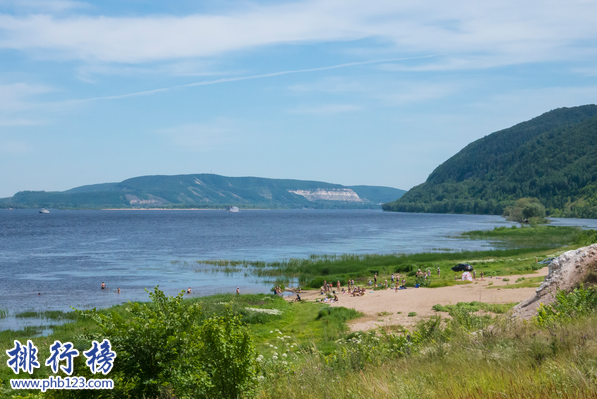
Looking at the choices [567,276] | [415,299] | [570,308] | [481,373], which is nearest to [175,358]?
[481,373]

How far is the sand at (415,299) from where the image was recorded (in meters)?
24.9

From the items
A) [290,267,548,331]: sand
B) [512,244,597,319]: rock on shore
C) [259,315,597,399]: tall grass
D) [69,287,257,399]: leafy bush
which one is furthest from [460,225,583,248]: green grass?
[69,287,257,399]: leafy bush

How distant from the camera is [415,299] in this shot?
1235 inches

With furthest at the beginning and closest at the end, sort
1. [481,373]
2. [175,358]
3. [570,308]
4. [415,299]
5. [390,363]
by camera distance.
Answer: [415,299]
[570,308]
[390,363]
[175,358]
[481,373]

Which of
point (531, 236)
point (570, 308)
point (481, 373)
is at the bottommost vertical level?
point (531, 236)

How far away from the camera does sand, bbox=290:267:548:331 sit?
24.9 metres

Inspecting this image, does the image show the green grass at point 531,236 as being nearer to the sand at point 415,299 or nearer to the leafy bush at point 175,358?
the sand at point 415,299

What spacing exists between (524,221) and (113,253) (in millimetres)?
118579

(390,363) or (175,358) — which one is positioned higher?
(175,358)

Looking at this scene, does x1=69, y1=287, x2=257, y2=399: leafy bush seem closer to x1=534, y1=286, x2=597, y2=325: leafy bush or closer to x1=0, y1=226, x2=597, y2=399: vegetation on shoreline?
x1=0, y1=226, x2=597, y2=399: vegetation on shoreline

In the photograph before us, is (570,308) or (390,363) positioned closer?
(390,363)

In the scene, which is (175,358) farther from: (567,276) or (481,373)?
(567,276)

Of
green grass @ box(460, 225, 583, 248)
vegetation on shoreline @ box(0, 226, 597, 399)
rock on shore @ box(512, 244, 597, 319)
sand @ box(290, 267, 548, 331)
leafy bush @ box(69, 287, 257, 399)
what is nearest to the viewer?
vegetation on shoreline @ box(0, 226, 597, 399)

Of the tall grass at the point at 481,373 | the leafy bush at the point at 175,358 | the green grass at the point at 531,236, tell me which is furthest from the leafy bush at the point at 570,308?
the green grass at the point at 531,236
